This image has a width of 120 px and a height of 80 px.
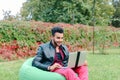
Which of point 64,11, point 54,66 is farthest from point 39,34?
point 54,66

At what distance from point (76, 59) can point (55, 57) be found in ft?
1.19

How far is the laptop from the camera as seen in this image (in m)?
6.34

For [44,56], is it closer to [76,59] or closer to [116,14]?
[76,59]

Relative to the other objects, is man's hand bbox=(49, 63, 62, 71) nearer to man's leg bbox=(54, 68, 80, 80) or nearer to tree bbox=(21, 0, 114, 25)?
man's leg bbox=(54, 68, 80, 80)

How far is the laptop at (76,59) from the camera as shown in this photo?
6337 mm

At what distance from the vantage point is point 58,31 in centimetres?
636

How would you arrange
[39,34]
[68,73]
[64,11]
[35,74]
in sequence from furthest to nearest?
[64,11] < [39,34] < [35,74] < [68,73]

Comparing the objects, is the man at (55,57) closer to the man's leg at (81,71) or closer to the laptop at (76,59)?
the man's leg at (81,71)

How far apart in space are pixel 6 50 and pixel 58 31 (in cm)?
959

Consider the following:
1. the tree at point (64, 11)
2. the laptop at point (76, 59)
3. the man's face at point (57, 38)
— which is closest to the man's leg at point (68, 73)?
the laptop at point (76, 59)

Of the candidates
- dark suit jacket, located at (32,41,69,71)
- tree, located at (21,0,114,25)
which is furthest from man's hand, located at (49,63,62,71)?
tree, located at (21,0,114,25)

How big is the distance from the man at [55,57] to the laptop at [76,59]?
0.43 feet

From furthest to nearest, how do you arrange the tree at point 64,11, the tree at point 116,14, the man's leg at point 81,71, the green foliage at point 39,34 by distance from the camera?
the tree at point 116,14, the tree at point 64,11, the green foliage at point 39,34, the man's leg at point 81,71

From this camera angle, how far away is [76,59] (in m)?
6.48
